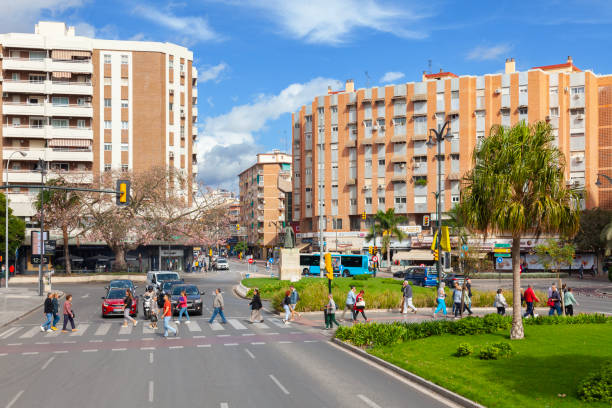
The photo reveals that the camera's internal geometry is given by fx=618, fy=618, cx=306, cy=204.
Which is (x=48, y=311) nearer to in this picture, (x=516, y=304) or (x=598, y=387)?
(x=516, y=304)

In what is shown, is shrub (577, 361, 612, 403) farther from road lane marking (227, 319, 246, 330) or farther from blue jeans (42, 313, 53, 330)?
blue jeans (42, 313, 53, 330)

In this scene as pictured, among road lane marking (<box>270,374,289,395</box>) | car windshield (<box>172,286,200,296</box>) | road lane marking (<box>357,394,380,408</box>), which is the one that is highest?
car windshield (<box>172,286,200,296</box>)

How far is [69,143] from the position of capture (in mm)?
74688

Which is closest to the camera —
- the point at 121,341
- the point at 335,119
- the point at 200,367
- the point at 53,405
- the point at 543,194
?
the point at 53,405

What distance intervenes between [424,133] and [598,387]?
73078mm

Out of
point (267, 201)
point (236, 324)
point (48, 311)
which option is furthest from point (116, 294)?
point (267, 201)

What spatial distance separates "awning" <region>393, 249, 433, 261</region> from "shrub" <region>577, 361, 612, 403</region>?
65426 millimetres

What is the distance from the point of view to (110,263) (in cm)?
7106

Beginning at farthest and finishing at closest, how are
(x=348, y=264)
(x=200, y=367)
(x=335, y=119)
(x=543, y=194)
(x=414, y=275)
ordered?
1. (x=335, y=119)
2. (x=348, y=264)
3. (x=414, y=275)
4. (x=543, y=194)
5. (x=200, y=367)

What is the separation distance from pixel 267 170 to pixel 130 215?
81.7 meters

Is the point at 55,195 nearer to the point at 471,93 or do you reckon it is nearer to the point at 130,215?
the point at 130,215


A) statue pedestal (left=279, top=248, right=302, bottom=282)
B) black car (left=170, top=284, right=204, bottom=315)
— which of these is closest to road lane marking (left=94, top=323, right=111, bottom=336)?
black car (left=170, top=284, right=204, bottom=315)

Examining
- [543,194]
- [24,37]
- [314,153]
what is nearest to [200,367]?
[543,194]

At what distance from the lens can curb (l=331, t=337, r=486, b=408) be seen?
1280cm
